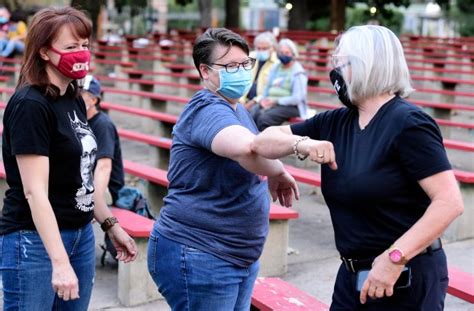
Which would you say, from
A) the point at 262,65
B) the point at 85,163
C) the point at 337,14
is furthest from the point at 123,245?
the point at 337,14

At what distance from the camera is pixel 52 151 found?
2928mm

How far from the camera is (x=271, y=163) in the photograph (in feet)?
8.94

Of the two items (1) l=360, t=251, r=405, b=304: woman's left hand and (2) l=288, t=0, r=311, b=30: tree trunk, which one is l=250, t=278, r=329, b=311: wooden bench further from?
(2) l=288, t=0, r=311, b=30: tree trunk

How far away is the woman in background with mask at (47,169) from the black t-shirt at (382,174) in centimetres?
94

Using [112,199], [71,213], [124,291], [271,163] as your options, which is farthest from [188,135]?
[112,199]

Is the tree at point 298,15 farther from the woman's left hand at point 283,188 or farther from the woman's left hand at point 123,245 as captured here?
the woman's left hand at point 283,188

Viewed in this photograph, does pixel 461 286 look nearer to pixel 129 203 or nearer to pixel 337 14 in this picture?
pixel 129 203

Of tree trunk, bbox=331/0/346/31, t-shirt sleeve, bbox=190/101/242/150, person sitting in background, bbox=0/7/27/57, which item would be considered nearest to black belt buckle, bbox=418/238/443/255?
t-shirt sleeve, bbox=190/101/242/150

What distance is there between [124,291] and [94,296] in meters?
0.30

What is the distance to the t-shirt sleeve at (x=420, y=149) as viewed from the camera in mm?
2520

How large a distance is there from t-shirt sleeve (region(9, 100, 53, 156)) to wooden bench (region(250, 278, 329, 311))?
5.74 ft

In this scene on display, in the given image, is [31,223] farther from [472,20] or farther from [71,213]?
[472,20]

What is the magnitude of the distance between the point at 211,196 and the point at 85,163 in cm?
54

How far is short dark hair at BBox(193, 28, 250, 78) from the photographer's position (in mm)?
2959
